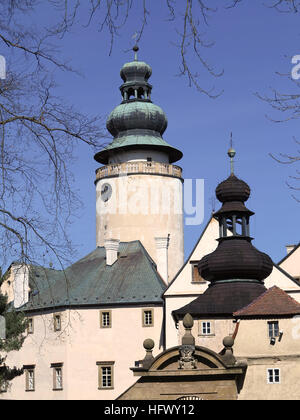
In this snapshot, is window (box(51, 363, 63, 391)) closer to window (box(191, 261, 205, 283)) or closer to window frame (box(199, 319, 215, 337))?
window (box(191, 261, 205, 283))

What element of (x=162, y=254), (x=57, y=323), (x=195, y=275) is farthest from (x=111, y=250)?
(x=195, y=275)

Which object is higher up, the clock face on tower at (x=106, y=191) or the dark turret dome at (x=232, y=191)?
the clock face on tower at (x=106, y=191)

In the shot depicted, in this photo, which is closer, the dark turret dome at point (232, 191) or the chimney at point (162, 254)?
the dark turret dome at point (232, 191)

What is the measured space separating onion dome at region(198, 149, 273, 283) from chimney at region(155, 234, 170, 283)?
7518 millimetres

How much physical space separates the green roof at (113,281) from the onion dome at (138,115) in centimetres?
825

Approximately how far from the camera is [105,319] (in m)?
52.3

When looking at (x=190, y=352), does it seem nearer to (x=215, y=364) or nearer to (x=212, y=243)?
(x=215, y=364)

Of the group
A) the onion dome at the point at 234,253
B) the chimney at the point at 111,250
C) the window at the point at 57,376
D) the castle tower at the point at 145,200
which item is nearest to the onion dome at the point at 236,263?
the onion dome at the point at 234,253

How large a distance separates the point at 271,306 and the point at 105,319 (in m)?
15.2

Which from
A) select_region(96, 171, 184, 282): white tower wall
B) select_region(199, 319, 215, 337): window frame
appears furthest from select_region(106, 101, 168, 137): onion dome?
select_region(199, 319, 215, 337): window frame

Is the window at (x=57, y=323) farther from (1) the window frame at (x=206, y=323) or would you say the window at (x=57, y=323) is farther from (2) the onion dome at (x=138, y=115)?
(2) the onion dome at (x=138, y=115)

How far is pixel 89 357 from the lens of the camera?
170 ft

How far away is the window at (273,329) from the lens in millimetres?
38406

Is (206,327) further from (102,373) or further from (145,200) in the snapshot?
(145,200)
